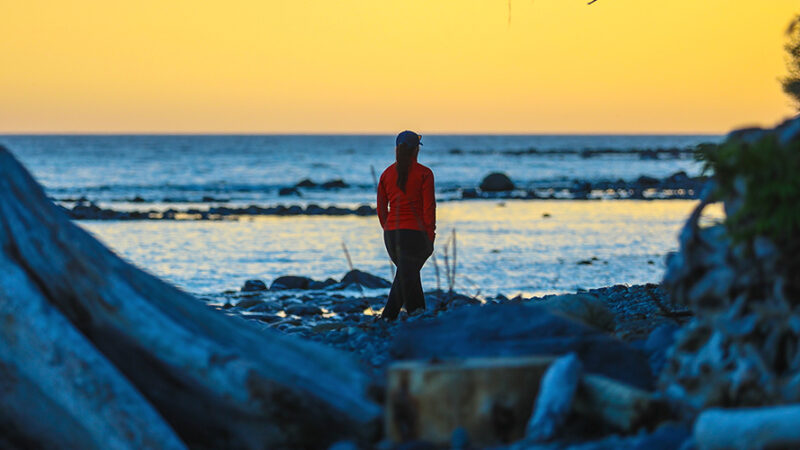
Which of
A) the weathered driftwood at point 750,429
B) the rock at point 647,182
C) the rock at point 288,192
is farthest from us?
the rock at point 647,182

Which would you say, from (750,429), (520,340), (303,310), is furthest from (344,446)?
(303,310)

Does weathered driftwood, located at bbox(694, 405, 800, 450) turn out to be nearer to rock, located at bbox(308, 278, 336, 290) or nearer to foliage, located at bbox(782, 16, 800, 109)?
foliage, located at bbox(782, 16, 800, 109)

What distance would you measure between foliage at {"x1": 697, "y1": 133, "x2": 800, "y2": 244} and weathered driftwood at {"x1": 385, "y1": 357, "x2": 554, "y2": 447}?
43.8 inches

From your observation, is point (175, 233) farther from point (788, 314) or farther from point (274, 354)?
point (788, 314)

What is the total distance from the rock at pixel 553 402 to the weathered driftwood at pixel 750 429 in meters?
0.65

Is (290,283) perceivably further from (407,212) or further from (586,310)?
(586,310)

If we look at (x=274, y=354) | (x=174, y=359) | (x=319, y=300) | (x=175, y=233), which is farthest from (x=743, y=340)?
(x=175, y=233)

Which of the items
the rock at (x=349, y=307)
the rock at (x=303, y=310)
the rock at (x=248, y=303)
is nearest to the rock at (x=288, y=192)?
the rock at (x=248, y=303)

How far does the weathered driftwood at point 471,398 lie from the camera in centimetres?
399

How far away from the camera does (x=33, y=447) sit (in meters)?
4.70

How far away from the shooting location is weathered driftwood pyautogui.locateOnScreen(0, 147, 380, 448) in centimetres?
428

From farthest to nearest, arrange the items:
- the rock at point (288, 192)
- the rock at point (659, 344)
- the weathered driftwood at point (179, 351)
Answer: the rock at point (288, 192), the rock at point (659, 344), the weathered driftwood at point (179, 351)

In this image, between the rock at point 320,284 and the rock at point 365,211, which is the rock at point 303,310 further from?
the rock at point 365,211

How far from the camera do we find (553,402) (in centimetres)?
390
